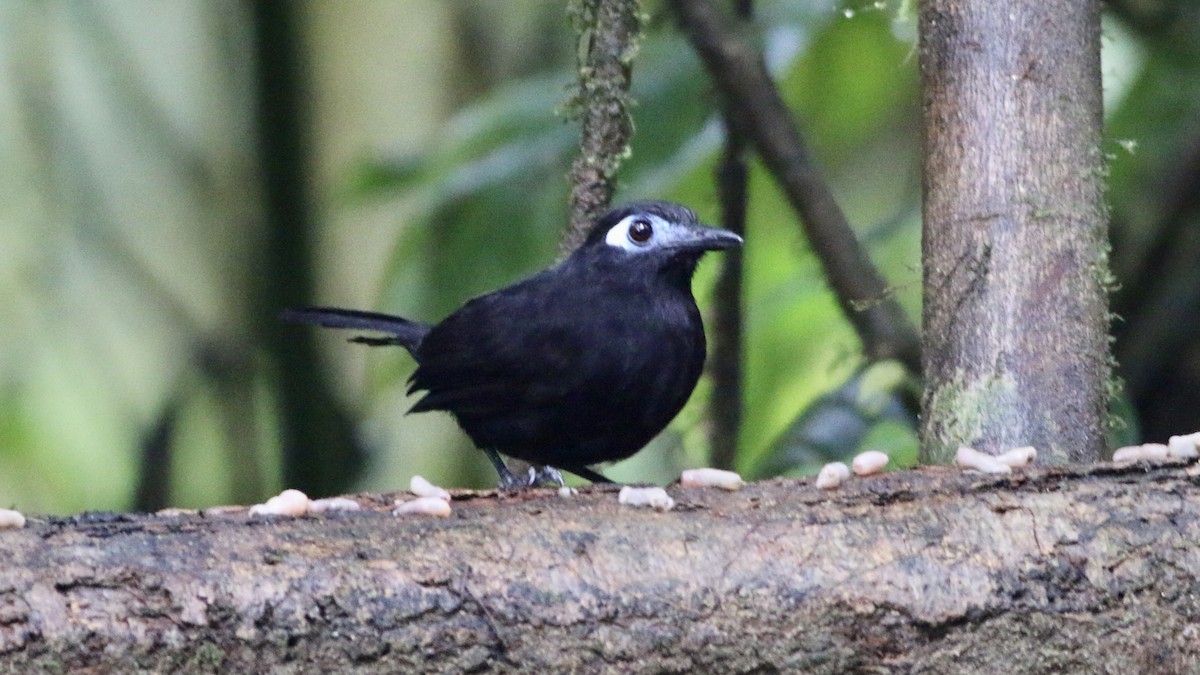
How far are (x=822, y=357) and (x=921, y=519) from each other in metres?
2.48

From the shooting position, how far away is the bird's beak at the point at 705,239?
11.4 feet

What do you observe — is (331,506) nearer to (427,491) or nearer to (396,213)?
(427,491)

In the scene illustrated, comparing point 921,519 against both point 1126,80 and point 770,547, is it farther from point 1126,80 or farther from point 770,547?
point 1126,80

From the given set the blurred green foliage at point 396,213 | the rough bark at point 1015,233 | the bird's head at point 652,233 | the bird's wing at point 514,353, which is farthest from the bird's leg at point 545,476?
the rough bark at point 1015,233

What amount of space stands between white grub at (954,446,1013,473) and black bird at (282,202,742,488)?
0.97 meters

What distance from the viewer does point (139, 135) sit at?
260 inches

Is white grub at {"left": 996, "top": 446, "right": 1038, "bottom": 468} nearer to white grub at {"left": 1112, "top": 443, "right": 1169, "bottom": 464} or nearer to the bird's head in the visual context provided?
white grub at {"left": 1112, "top": 443, "right": 1169, "bottom": 464}

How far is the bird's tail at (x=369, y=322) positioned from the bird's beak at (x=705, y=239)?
93 cm

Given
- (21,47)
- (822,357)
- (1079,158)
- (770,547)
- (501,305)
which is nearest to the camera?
(770,547)

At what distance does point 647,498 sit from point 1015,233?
105 cm

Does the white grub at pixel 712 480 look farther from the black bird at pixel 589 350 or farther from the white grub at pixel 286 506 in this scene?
the black bird at pixel 589 350

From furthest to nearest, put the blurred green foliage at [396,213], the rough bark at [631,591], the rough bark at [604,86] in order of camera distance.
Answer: the blurred green foliage at [396,213]
the rough bark at [604,86]
the rough bark at [631,591]

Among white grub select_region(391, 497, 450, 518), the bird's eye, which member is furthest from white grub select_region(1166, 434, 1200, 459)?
the bird's eye

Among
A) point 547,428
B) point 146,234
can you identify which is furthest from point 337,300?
point 547,428
